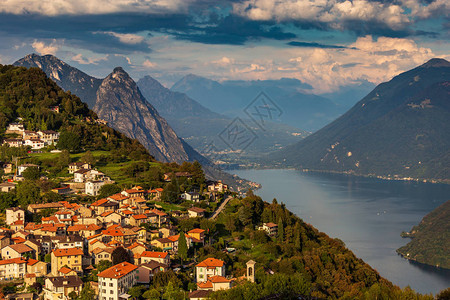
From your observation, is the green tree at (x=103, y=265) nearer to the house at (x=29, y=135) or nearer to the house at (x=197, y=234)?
the house at (x=197, y=234)

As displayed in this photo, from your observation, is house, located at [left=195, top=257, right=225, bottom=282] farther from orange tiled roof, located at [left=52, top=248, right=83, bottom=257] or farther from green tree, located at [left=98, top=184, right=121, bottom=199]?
green tree, located at [left=98, top=184, right=121, bottom=199]

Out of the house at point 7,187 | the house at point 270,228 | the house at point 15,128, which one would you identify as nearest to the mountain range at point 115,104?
the house at point 15,128

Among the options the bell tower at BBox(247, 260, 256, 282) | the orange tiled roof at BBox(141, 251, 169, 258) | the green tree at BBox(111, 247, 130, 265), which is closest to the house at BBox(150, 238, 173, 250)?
the orange tiled roof at BBox(141, 251, 169, 258)

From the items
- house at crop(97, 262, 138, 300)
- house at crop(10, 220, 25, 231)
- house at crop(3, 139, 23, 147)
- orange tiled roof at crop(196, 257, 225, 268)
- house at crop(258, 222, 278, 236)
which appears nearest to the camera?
house at crop(97, 262, 138, 300)

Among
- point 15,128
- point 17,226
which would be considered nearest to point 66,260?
point 17,226

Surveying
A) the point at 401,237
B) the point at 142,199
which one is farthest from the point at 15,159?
the point at 401,237

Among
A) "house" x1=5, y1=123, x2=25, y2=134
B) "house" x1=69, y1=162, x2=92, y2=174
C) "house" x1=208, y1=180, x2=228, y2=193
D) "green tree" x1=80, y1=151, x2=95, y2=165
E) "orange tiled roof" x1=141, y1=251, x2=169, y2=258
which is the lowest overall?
"orange tiled roof" x1=141, y1=251, x2=169, y2=258

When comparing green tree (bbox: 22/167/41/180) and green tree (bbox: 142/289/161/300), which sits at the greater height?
green tree (bbox: 22/167/41/180)
